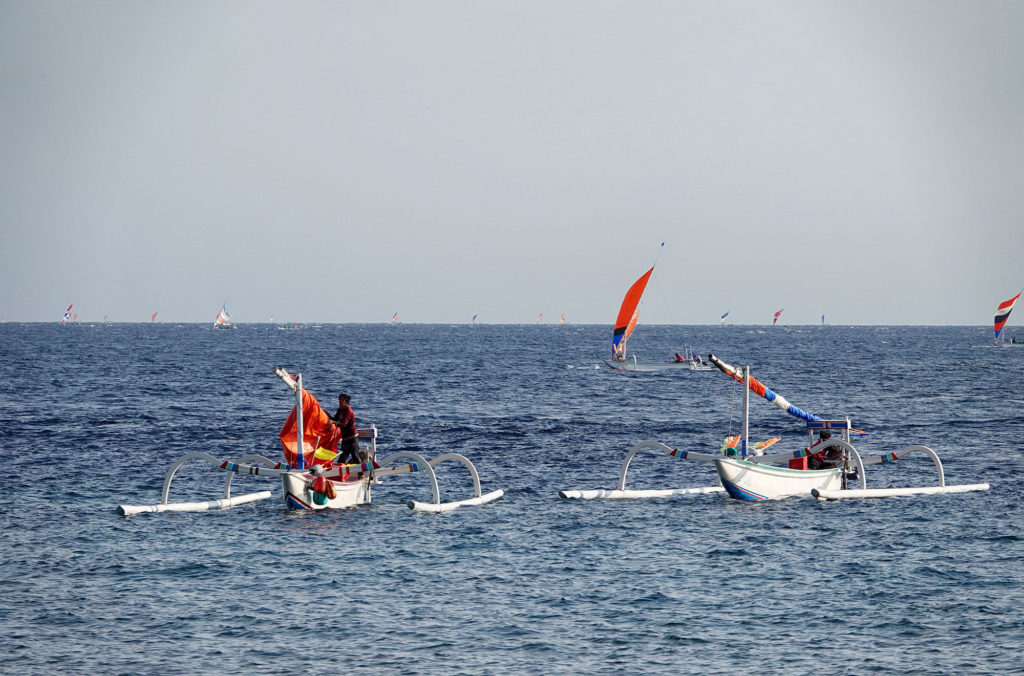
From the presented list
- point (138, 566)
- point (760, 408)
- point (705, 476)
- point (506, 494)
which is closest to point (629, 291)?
point (760, 408)

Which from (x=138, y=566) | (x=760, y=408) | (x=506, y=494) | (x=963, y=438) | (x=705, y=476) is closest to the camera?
(x=138, y=566)

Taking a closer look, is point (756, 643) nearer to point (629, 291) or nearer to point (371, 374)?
point (629, 291)

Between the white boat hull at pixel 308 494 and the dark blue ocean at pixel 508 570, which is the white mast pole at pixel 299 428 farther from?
the dark blue ocean at pixel 508 570

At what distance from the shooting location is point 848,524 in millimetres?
27438

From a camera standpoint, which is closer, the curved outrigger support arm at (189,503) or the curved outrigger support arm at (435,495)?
the curved outrigger support arm at (189,503)

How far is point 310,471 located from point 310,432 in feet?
3.39

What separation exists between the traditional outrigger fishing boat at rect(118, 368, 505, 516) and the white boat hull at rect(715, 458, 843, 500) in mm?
6952

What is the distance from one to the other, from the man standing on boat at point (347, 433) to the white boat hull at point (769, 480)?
32.5 ft

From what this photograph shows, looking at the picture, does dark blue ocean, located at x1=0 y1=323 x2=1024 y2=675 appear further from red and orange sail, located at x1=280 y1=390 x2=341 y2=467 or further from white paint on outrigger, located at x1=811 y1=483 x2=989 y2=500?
red and orange sail, located at x1=280 y1=390 x2=341 y2=467

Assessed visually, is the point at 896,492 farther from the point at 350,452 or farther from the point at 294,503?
the point at 294,503

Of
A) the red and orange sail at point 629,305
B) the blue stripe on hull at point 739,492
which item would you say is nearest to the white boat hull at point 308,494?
the blue stripe on hull at point 739,492

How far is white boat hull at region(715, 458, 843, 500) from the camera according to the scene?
98.5 ft

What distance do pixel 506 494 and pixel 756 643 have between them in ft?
47.8

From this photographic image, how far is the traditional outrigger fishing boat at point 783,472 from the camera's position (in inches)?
1188
